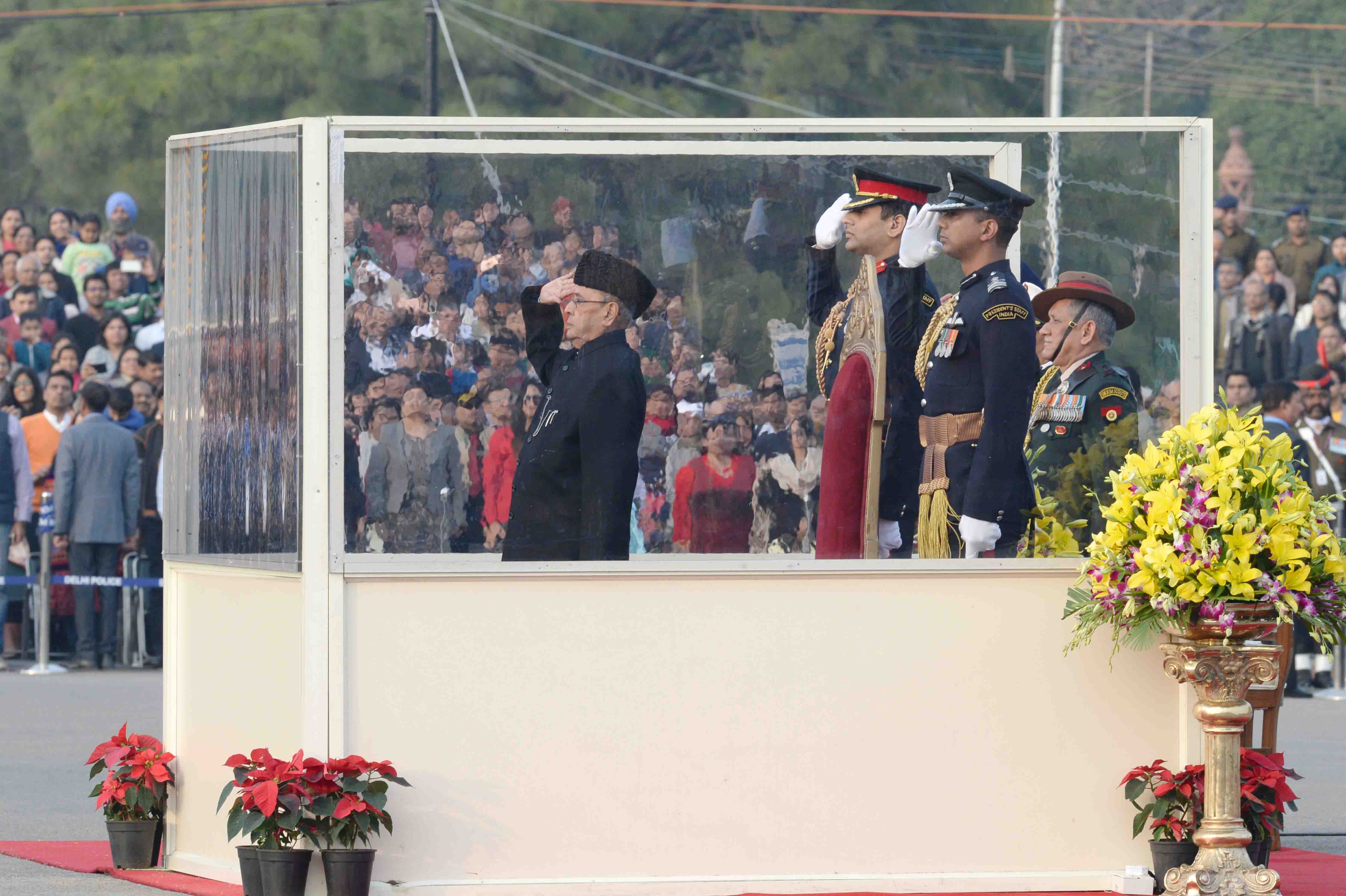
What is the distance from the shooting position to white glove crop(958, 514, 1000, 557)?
20.9 ft

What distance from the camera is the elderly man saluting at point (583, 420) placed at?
6.30 meters

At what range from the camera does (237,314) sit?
6418mm

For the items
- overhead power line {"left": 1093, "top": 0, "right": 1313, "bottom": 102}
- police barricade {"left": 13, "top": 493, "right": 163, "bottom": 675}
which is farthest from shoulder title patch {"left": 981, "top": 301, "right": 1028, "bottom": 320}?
overhead power line {"left": 1093, "top": 0, "right": 1313, "bottom": 102}

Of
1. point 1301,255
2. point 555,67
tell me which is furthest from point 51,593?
point 1301,255

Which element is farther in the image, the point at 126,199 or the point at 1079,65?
the point at 1079,65

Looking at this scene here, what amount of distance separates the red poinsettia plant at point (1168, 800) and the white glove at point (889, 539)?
0.96 m

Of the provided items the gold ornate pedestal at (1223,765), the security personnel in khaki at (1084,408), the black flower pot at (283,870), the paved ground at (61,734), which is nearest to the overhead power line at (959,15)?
the paved ground at (61,734)

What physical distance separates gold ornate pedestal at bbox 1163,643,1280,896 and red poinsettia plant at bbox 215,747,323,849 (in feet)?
7.91

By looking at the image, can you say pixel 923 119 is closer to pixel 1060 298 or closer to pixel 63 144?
pixel 1060 298

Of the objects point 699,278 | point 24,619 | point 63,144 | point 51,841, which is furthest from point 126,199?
point 699,278

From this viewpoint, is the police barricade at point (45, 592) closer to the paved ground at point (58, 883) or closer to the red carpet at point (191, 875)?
the red carpet at point (191, 875)

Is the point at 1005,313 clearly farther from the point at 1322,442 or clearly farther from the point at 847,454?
the point at 1322,442

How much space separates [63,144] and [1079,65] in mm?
9765

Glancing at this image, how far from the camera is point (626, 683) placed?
607 cm
